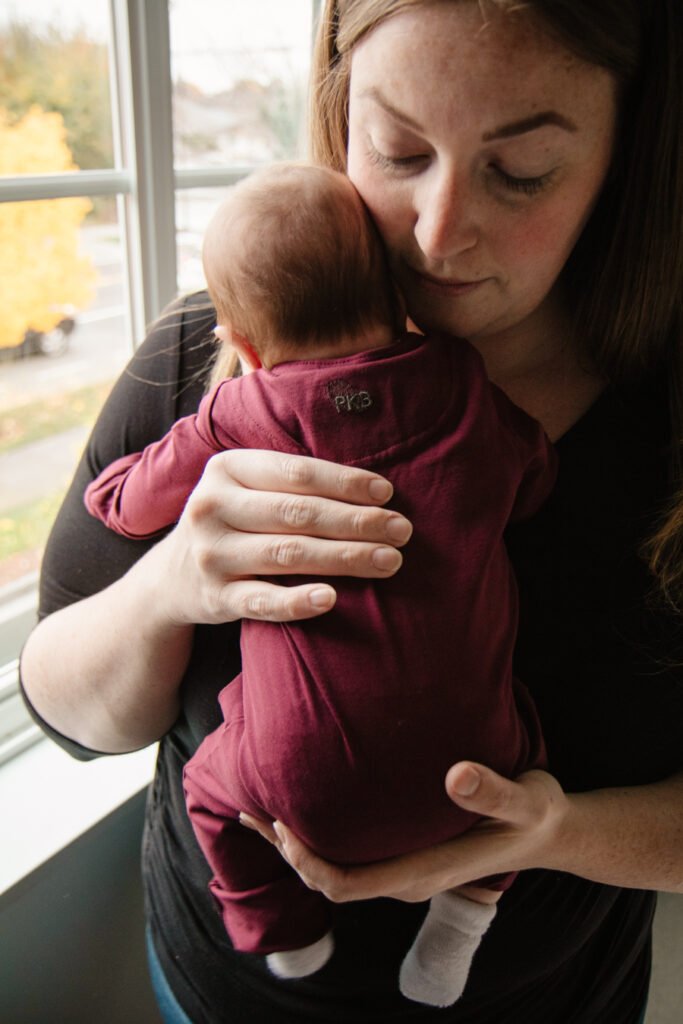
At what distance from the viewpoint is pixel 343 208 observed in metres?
0.85

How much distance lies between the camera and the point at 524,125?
755 mm

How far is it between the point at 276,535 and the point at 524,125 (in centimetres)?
44

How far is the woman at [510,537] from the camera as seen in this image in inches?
30.5

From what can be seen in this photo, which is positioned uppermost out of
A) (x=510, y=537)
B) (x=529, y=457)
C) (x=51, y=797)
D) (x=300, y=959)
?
(x=529, y=457)

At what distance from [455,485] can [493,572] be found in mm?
96

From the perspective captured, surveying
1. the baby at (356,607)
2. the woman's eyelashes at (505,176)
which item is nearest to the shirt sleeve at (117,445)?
the baby at (356,607)

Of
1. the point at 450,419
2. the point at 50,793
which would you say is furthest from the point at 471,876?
the point at 50,793

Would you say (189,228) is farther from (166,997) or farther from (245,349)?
(166,997)

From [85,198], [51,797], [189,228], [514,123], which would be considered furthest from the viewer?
[189,228]

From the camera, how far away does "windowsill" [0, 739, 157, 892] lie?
131 centimetres

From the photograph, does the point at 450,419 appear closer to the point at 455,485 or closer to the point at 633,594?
the point at 455,485

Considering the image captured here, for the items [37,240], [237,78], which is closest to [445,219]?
[37,240]

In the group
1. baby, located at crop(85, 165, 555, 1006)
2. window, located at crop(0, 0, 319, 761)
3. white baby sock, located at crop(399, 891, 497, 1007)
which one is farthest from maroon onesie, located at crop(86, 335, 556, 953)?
window, located at crop(0, 0, 319, 761)

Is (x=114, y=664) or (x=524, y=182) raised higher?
(x=524, y=182)
